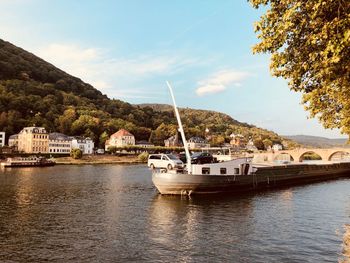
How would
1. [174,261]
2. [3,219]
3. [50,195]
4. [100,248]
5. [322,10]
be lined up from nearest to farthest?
1. [322,10]
2. [174,261]
3. [100,248]
4. [3,219]
5. [50,195]

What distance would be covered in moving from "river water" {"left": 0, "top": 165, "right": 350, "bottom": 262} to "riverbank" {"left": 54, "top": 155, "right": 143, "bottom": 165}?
323 feet

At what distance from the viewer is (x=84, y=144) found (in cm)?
18688

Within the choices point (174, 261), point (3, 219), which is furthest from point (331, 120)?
point (3, 219)

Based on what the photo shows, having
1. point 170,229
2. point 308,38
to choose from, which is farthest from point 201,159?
point 308,38

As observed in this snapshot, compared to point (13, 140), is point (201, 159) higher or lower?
lower

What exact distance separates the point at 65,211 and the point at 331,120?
1075 inches

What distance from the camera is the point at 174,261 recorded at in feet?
66.5

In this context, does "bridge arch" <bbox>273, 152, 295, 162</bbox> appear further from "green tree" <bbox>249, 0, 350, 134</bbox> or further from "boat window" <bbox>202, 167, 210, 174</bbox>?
"green tree" <bbox>249, 0, 350, 134</bbox>

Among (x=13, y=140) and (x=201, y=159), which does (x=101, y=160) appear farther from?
(x=201, y=159)

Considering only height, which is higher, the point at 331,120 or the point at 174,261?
the point at 331,120

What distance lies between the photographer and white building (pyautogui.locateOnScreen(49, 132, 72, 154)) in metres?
171

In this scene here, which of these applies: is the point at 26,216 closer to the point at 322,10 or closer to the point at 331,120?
the point at 331,120

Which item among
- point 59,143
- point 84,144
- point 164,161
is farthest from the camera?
point 84,144

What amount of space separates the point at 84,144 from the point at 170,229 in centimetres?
16626
